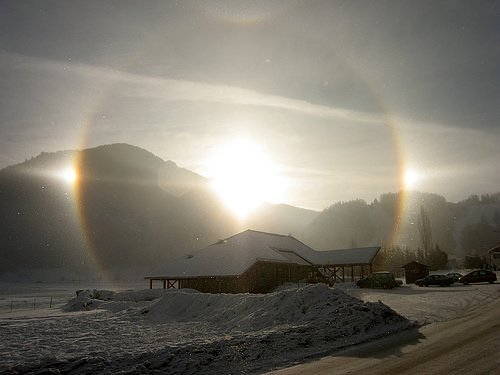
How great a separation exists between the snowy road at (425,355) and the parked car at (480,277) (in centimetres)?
3392

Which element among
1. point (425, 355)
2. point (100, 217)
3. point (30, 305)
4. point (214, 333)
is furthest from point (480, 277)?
point (100, 217)

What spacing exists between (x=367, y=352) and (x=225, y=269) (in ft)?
86.8

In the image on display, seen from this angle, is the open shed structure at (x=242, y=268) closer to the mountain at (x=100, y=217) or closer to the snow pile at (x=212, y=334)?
the snow pile at (x=212, y=334)

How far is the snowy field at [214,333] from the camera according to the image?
1106 cm

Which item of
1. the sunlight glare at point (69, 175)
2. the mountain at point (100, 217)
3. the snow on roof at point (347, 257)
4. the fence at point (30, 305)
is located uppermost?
the sunlight glare at point (69, 175)

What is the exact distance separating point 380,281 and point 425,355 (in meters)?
38.0

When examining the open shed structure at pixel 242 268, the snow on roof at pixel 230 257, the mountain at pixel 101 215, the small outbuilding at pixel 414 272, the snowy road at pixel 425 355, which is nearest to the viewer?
the snowy road at pixel 425 355

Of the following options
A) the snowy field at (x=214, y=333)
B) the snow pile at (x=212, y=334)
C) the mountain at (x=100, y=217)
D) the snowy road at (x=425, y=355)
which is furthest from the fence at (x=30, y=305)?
the mountain at (x=100, y=217)

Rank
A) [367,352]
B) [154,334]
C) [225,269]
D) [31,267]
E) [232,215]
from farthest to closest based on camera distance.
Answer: [232,215] → [31,267] → [225,269] → [154,334] → [367,352]

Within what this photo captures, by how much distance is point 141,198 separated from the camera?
568 ft

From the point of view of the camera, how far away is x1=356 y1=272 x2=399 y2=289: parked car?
1836 inches

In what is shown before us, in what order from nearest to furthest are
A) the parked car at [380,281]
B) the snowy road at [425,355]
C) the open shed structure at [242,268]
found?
the snowy road at [425,355]
the open shed structure at [242,268]
the parked car at [380,281]

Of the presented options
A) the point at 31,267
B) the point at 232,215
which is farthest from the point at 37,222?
the point at 232,215

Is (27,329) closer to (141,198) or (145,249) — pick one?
(145,249)
